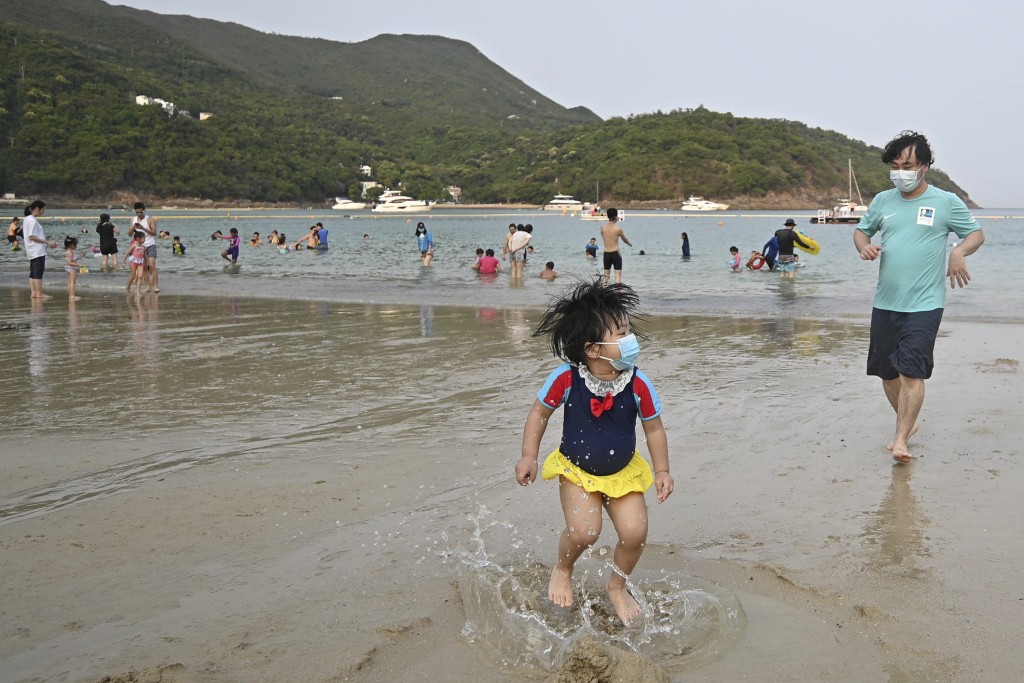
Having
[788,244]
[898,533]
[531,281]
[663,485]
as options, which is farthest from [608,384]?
[788,244]

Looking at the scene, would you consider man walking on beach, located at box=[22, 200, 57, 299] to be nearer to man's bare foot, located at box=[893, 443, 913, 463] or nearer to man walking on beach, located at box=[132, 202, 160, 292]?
man walking on beach, located at box=[132, 202, 160, 292]

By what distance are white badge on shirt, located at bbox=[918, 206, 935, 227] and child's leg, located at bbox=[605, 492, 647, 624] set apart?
3.24 m

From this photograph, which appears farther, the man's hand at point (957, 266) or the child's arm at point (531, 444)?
the man's hand at point (957, 266)

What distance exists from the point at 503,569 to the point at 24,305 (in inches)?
545

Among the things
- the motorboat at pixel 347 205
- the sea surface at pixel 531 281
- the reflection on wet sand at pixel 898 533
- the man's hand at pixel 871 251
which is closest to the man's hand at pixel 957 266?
the man's hand at pixel 871 251

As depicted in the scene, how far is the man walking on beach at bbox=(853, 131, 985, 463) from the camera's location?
18.6ft

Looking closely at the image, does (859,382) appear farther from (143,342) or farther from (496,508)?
(143,342)

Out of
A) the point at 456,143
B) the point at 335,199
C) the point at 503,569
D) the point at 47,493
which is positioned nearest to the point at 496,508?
the point at 503,569

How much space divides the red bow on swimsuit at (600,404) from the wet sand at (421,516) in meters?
0.86

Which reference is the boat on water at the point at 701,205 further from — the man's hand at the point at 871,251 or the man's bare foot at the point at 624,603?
the man's bare foot at the point at 624,603

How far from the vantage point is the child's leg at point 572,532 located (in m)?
3.63

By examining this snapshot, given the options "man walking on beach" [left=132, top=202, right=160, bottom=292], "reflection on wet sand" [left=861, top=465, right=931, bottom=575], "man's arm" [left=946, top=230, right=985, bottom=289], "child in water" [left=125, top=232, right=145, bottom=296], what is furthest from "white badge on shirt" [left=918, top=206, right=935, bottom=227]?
"man walking on beach" [left=132, top=202, right=160, bottom=292]

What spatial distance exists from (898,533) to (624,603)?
5.25ft

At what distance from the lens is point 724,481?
17.2 ft
